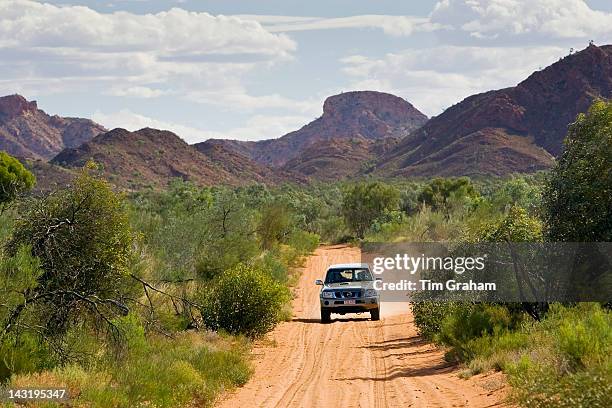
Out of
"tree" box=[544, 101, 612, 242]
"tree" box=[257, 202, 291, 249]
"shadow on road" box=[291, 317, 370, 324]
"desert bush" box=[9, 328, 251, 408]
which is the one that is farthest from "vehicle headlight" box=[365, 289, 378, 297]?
"tree" box=[257, 202, 291, 249]

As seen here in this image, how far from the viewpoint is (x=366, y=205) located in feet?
218

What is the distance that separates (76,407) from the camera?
423 inches

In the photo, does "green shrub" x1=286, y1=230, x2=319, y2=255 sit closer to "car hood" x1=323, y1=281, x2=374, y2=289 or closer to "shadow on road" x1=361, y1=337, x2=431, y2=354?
"car hood" x1=323, y1=281, x2=374, y2=289

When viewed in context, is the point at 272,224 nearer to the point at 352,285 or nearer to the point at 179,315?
the point at 352,285

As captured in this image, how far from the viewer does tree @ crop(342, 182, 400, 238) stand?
2611 inches

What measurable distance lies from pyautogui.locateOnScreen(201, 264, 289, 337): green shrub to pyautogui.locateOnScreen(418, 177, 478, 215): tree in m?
36.2

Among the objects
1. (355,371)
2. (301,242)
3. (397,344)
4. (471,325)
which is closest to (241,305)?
(397,344)

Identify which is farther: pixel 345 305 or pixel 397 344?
pixel 345 305

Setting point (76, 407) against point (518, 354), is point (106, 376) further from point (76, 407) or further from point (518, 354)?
point (518, 354)

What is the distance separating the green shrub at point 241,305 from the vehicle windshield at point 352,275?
11.5ft

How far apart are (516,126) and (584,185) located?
422 ft

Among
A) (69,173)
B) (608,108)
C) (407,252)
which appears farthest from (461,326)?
(69,173)

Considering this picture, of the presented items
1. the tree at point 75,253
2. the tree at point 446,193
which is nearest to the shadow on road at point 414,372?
the tree at point 75,253

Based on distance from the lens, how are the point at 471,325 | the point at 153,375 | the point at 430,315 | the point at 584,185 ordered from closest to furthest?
the point at 153,375
the point at 584,185
the point at 471,325
the point at 430,315
